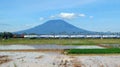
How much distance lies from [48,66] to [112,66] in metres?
2.52

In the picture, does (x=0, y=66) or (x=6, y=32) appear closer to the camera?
(x=0, y=66)

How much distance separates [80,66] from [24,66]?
220 centimetres

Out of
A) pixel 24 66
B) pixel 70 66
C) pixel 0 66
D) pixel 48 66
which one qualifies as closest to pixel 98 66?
pixel 70 66

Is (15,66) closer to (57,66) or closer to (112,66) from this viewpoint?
(57,66)

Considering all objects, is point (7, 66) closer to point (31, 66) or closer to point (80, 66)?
point (31, 66)

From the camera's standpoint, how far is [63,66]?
1166 centimetres

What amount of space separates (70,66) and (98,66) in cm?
111

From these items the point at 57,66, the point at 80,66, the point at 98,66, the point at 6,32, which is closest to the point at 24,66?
the point at 57,66

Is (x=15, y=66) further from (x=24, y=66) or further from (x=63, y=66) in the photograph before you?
(x=63, y=66)

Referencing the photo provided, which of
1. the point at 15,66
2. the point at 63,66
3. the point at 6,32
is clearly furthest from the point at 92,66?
the point at 6,32

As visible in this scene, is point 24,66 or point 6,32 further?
point 6,32

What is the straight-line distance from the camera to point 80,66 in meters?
11.8

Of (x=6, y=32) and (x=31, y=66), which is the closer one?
(x=31, y=66)

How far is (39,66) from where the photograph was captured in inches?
463
